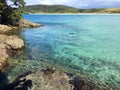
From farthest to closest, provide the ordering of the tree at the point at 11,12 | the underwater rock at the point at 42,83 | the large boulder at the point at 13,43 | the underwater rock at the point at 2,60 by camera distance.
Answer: the tree at the point at 11,12, the large boulder at the point at 13,43, the underwater rock at the point at 2,60, the underwater rock at the point at 42,83

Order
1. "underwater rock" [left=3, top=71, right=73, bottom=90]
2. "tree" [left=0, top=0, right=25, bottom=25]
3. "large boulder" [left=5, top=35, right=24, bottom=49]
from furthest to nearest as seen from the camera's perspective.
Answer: "tree" [left=0, top=0, right=25, bottom=25] → "large boulder" [left=5, top=35, right=24, bottom=49] → "underwater rock" [left=3, top=71, right=73, bottom=90]

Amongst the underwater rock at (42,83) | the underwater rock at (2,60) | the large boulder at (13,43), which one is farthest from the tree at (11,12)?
the underwater rock at (42,83)

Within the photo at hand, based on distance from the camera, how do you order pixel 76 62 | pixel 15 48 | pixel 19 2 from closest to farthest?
pixel 76 62 < pixel 15 48 < pixel 19 2

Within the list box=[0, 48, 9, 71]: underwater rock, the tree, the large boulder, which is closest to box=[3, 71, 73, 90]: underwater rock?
box=[0, 48, 9, 71]: underwater rock

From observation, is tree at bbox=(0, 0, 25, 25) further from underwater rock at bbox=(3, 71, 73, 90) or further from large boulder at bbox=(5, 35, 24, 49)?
underwater rock at bbox=(3, 71, 73, 90)

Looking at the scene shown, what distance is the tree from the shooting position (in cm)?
5898

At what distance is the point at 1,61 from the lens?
23594 mm

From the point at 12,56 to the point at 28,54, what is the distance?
242 centimetres

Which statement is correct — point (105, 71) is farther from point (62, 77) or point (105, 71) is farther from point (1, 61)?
point (1, 61)

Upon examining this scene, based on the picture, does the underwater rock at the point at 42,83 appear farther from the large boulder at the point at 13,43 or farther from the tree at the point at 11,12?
the tree at the point at 11,12

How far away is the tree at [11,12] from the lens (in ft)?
194

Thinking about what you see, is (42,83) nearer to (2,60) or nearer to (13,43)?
(2,60)

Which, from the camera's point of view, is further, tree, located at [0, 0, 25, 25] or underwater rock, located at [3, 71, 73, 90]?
tree, located at [0, 0, 25, 25]

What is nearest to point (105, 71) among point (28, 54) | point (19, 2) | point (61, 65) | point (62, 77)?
point (61, 65)
